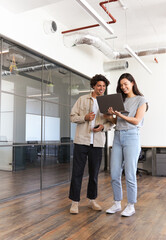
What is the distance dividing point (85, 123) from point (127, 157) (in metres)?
0.59

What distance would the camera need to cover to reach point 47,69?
4.37m

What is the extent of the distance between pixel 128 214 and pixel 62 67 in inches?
123

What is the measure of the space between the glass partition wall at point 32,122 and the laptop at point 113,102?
1.57 metres

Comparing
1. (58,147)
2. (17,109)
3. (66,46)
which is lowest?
(58,147)

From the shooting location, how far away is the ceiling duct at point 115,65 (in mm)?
6080

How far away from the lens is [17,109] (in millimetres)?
3688

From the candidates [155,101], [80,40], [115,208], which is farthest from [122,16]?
[115,208]

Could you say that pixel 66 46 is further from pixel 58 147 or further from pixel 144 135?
pixel 144 135

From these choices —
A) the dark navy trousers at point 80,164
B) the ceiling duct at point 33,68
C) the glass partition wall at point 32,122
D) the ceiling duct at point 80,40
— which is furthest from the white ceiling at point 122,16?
the dark navy trousers at point 80,164

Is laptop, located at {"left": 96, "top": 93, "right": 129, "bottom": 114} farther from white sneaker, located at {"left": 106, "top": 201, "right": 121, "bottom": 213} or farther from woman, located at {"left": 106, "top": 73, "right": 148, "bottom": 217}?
white sneaker, located at {"left": 106, "top": 201, "right": 121, "bottom": 213}

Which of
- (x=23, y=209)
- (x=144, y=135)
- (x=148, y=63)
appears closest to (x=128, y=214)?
(x=23, y=209)

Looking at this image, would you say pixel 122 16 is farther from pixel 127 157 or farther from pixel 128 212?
pixel 128 212

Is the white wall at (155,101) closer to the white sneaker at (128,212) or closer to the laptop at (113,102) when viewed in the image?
the white sneaker at (128,212)

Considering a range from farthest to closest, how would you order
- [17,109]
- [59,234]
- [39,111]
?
[39,111] < [17,109] < [59,234]
